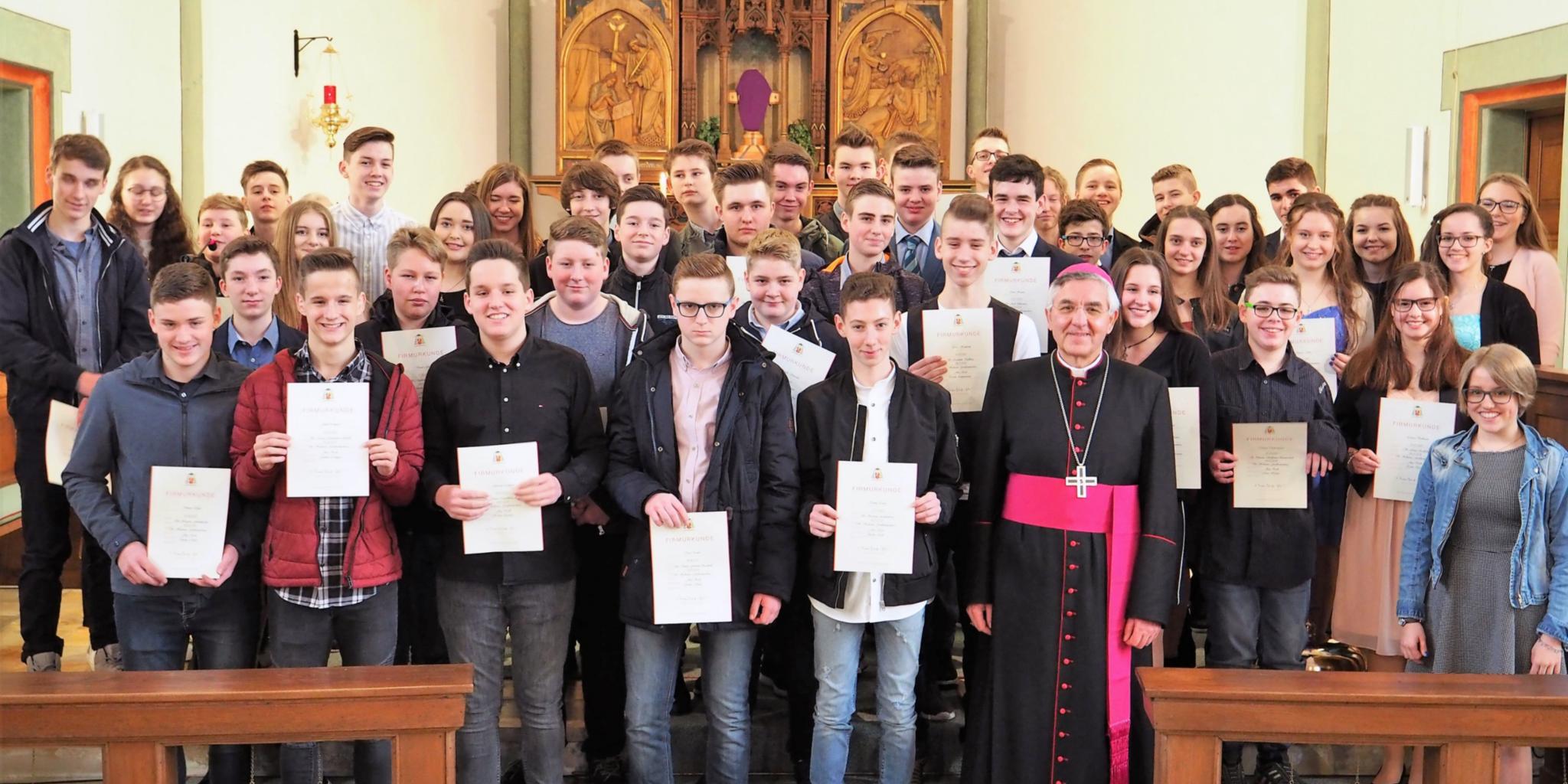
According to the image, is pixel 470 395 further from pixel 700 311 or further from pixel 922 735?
pixel 922 735

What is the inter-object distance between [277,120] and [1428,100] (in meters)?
7.28

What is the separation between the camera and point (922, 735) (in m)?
4.83

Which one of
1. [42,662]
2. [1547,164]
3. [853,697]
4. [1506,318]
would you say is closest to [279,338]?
[42,662]

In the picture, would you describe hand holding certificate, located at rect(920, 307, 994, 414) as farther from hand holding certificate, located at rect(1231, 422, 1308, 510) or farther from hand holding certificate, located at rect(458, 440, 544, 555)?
hand holding certificate, located at rect(458, 440, 544, 555)

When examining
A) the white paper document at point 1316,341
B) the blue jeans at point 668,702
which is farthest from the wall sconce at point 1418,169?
the blue jeans at point 668,702

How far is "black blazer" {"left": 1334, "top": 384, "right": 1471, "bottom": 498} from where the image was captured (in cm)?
458

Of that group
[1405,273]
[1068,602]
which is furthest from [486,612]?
[1405,273]

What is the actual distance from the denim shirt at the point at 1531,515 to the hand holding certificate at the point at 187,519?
139 inches

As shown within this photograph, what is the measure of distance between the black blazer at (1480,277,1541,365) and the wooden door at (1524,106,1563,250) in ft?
10.3

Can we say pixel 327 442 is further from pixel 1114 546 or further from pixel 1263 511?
pixel 1263 511

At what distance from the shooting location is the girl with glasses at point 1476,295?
4996 mm

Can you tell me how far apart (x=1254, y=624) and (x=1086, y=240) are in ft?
5.64

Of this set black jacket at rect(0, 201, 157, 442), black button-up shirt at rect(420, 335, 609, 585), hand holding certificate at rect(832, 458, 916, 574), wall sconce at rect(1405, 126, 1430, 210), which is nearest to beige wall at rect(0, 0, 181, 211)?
black jacket at rect(0, 201, 157, 442)

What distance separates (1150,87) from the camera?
10383mm
